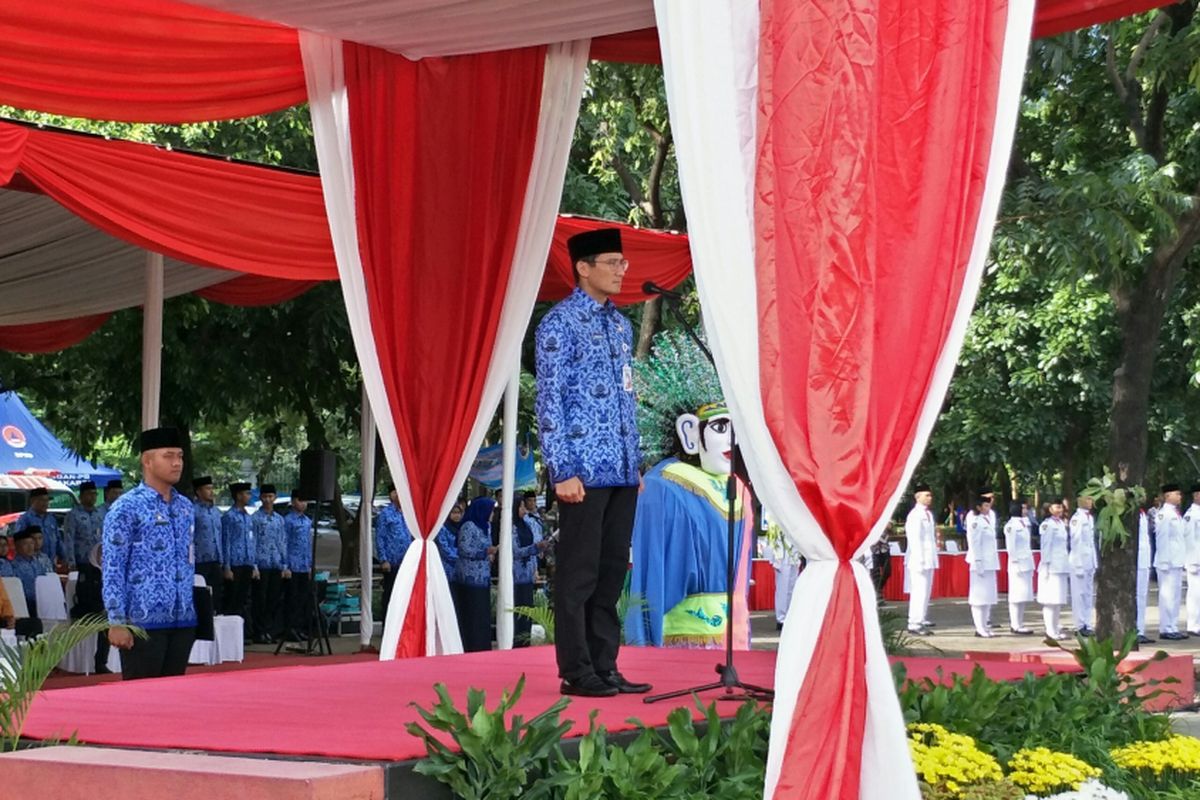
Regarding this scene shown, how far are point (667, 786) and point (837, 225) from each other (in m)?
1.72

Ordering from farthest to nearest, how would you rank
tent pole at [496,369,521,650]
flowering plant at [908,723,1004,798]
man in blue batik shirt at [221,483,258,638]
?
man in blue batik shirt at [221,483,258,638], tent pole at [496,369,521,650], flowering plant at [908,723,1004,798]

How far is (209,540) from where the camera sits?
50.5ft

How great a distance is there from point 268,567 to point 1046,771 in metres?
12.3

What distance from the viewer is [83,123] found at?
16.0m

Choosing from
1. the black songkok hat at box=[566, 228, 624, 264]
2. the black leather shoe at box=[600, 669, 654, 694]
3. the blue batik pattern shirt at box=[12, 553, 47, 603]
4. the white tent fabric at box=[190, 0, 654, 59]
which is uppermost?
the white tent fabric at box=[190, 0, 654, 59]

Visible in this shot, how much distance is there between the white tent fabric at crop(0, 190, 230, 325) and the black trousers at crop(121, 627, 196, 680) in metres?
4.83

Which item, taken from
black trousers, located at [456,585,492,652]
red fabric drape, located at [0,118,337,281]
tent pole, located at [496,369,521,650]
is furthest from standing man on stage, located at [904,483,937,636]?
red fabric drape, located at [0,118,337,281]

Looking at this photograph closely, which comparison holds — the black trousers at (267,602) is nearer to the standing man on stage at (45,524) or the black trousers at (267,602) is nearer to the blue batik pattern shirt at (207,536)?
the blue batik pattern shirt at (207,536)

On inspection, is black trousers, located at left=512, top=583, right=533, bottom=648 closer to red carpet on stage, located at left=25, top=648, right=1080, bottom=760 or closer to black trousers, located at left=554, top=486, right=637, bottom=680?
red carpet on stage, located at left=25, top=648, right=1080, bottom=760

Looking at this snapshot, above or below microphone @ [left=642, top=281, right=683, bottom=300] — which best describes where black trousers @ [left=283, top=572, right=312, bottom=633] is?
below

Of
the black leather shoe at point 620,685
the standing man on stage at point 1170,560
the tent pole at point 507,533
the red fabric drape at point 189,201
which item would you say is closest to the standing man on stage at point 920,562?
the standing man on stage at point 1170,560

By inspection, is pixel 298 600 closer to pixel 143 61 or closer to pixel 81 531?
pixel 81 531

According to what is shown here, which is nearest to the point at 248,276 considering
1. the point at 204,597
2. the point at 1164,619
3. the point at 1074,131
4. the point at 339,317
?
the point at 339,317

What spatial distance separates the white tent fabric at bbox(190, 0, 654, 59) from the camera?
7031mm
